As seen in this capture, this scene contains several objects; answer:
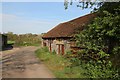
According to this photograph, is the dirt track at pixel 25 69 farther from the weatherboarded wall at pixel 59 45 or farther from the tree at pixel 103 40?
the weatherboarded wall at pixel 59 45

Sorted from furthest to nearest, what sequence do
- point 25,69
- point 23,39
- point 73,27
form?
point 23,39 < point 73,27 < point 25,69

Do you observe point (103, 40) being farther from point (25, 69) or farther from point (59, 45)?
point (59, 45)

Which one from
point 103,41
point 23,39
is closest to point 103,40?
point 103,41

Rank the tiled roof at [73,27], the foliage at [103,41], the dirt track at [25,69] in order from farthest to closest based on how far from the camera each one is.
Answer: the tiled roof at [73,27]
the dirt track at [25,69]
the foliage at [103,41]

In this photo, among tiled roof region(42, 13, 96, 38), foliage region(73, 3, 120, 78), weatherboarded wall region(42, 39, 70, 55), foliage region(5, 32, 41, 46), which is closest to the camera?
foliage region(73, 3, 120, 78)

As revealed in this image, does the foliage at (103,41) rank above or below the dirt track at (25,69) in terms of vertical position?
above

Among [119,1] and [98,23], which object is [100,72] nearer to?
[98,23]

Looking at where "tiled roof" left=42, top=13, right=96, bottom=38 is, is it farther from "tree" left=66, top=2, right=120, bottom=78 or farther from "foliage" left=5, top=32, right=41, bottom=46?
"foliage" left=5, top=32, right=41, bottom=46

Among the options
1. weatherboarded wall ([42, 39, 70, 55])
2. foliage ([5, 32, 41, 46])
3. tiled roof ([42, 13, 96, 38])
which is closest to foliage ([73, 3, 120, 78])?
tiled roof ([42, 13, 96, 38])

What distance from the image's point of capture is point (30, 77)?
1502 centimetres

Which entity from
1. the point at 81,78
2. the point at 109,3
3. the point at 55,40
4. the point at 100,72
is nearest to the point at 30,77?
the point at 81,78

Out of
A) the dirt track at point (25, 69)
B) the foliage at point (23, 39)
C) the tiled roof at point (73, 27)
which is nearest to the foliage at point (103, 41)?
the dirt track at point (25, 69)

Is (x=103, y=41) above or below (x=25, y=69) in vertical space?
above

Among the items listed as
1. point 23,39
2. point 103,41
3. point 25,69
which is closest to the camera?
point 103,41
